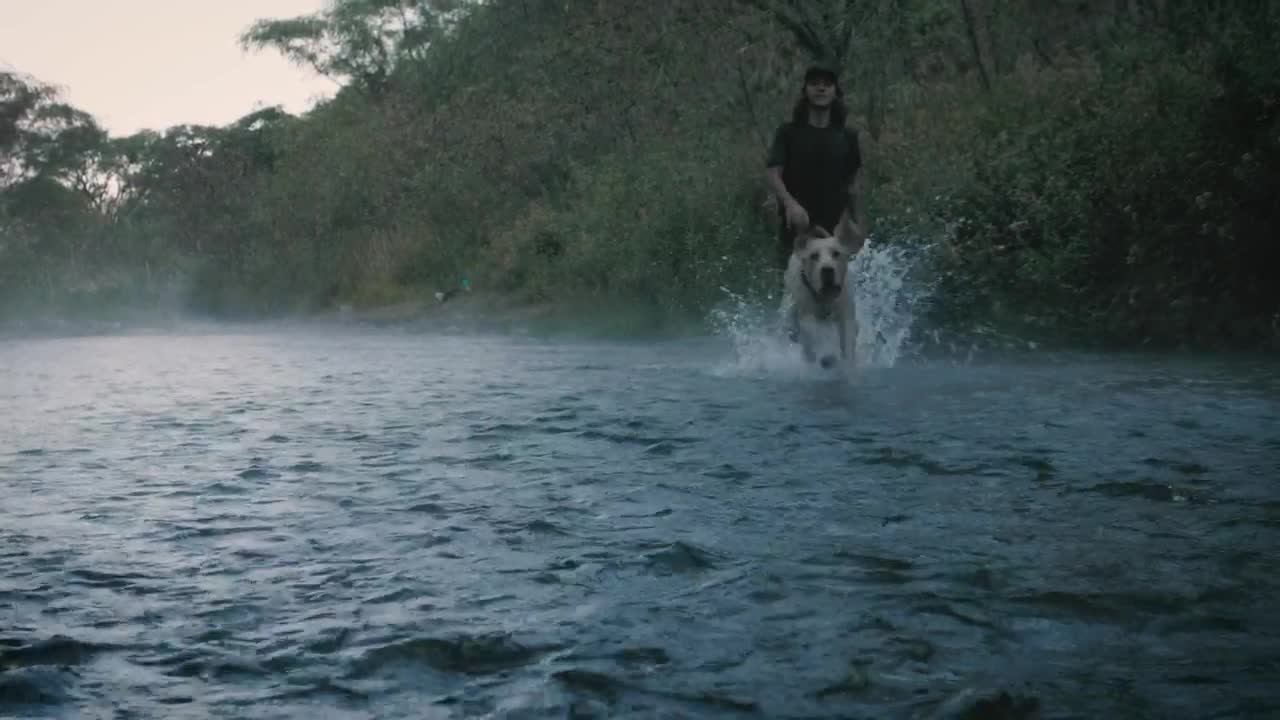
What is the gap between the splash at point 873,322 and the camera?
35.8 ft

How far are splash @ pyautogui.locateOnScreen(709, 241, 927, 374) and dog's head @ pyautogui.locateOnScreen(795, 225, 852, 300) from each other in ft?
3.48

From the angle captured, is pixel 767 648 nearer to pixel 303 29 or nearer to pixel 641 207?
pixel 641 207

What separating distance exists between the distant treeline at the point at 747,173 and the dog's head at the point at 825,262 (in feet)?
10.1

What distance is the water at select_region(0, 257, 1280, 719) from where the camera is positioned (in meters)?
2.84

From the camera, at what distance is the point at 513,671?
9.73 ft

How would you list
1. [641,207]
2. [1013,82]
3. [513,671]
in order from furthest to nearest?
[641,207] < [1013,82] < [513,671]

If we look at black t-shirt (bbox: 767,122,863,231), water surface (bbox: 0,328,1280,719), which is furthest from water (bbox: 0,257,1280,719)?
black t-shirt (bbox: 767,122,863,231)

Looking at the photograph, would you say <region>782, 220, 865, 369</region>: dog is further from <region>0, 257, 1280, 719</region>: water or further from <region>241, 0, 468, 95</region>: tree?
<region>241, 0, 468, 95</region>: tree

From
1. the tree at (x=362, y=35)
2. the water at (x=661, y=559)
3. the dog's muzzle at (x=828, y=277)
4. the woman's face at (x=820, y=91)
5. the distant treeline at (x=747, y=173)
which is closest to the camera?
the water at (x=661, y=559)

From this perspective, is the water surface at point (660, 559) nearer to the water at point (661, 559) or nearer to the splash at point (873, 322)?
the water at point (661, 559)

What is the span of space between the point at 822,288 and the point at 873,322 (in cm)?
323

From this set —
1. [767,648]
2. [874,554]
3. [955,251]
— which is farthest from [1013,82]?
[767,648]

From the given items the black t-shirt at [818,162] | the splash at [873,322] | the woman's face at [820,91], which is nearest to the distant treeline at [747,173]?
the splash at [873,322]

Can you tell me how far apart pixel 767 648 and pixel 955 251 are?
31.6 ft
